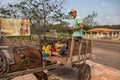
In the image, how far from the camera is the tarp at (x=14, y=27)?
18.7 m

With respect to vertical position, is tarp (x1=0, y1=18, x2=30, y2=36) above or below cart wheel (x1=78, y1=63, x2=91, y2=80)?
above

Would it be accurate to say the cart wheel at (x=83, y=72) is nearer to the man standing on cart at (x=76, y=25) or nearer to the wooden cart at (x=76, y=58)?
the wooden cart at (x=76, y=58)

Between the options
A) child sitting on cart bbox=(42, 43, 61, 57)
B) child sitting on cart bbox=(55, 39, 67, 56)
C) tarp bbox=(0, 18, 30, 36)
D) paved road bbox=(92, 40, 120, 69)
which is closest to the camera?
child sitting on cart bbox=(55, 39, 67, 56)

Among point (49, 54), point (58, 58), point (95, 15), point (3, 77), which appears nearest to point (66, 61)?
point (58, 58)

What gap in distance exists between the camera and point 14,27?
19516 mm

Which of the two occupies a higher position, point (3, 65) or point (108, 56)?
point (3, 65)

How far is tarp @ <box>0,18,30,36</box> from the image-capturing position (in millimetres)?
18656

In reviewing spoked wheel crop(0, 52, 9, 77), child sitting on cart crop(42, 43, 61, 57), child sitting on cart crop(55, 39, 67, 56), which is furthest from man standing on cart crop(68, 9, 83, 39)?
spoked wheel crop(0, 52, 9, 77)

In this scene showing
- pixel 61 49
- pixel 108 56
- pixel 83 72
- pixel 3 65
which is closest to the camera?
pixel 3 65

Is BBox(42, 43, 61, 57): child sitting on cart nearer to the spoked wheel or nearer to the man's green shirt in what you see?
the man's green shirt

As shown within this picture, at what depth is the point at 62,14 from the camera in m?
25.4

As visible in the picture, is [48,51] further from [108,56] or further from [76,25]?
→ [108,56]

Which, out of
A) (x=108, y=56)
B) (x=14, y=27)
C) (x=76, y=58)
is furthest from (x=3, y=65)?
(x=14, y=27)

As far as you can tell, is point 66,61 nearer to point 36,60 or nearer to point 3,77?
point 36,60
